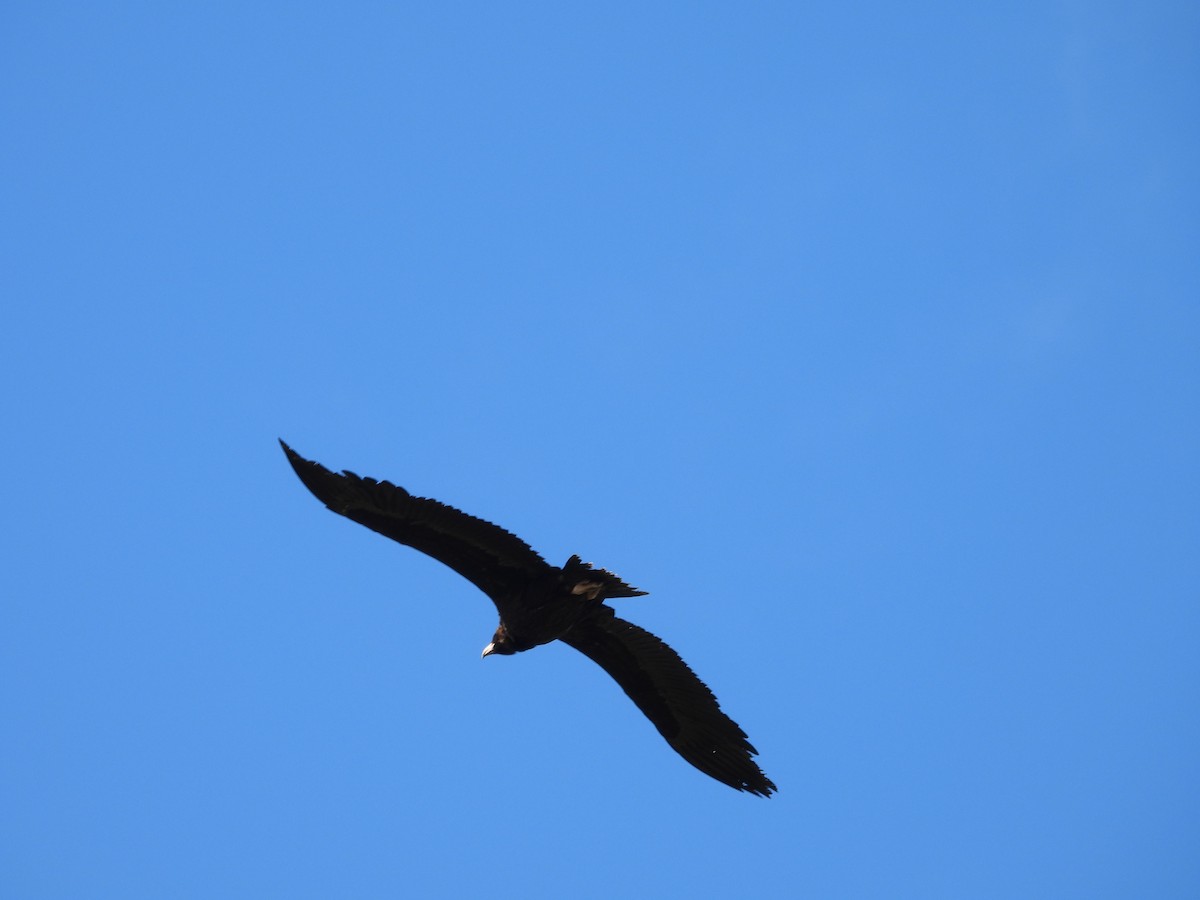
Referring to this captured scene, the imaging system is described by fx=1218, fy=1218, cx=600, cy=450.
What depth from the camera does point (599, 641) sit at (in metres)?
13.9

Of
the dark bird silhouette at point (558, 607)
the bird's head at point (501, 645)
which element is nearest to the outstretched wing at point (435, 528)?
the dark bird silhouette at point (558, 607)

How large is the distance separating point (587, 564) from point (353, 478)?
8.71 feet

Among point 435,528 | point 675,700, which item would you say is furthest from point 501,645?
point 675,700

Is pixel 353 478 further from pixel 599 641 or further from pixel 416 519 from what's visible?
pixel 599 641

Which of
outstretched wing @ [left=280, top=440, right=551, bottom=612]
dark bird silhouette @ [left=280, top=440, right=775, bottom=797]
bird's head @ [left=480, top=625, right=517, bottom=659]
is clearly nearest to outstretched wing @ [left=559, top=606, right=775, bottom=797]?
dark bird silhouette @ [left=280, top=440, right=775, bottom=797]

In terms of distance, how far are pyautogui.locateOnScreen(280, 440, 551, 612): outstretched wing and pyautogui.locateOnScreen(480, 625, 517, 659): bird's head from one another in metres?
0.38

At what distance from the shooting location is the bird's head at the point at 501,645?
13086mm

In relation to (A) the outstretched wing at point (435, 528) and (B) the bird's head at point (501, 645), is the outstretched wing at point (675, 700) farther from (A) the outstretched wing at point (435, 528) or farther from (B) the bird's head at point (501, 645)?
(A) the outstretched wing at point (435, 528)

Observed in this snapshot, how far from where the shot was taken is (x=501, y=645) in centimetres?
1316

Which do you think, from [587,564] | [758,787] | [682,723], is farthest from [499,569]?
[758,787]

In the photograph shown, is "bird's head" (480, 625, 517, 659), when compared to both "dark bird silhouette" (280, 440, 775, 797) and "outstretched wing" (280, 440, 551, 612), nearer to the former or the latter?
"dark bird silhouette" (280, 440, 775, 797)

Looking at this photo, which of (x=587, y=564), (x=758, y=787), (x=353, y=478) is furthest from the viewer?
(x=758, y=787)

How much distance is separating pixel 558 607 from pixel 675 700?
2125mm

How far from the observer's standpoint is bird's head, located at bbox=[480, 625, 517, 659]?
13086 mm
